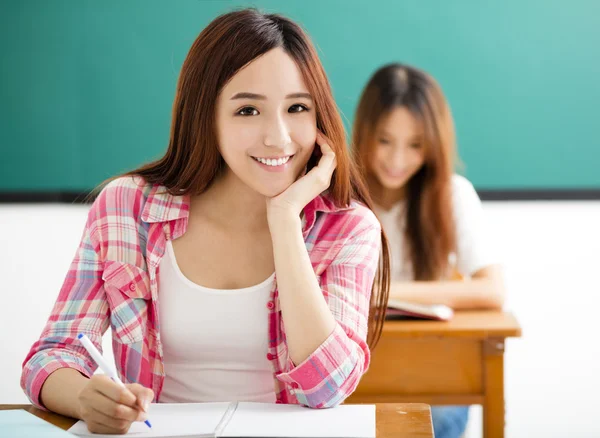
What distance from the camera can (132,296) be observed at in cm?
144

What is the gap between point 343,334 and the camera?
1337 mm

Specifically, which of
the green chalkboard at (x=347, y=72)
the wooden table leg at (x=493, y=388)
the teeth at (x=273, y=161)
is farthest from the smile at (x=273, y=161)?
the green chalkboard at (x=347, y=72)

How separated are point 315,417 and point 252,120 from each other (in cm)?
53

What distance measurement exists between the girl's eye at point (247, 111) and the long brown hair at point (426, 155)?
1206 mm

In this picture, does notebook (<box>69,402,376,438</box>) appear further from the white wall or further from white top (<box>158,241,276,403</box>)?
the white wall

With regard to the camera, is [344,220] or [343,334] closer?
[343,334]

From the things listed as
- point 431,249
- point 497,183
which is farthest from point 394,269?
point 497,183

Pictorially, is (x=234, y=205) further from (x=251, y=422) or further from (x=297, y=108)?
(x=251, y=422)

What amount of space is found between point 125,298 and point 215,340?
170 mm

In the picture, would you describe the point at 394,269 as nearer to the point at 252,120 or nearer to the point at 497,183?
the point at 252,120

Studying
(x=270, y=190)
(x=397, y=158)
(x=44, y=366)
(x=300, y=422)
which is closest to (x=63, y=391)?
(x=44, y=366)

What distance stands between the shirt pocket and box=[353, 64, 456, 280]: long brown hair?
1.32 meters

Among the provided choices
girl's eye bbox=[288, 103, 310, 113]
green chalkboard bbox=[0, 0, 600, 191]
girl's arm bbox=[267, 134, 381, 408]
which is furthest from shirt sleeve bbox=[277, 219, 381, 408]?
green chalkboard bbox=[0, 0, 600, 191]

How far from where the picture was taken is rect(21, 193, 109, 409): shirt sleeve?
133 cm
